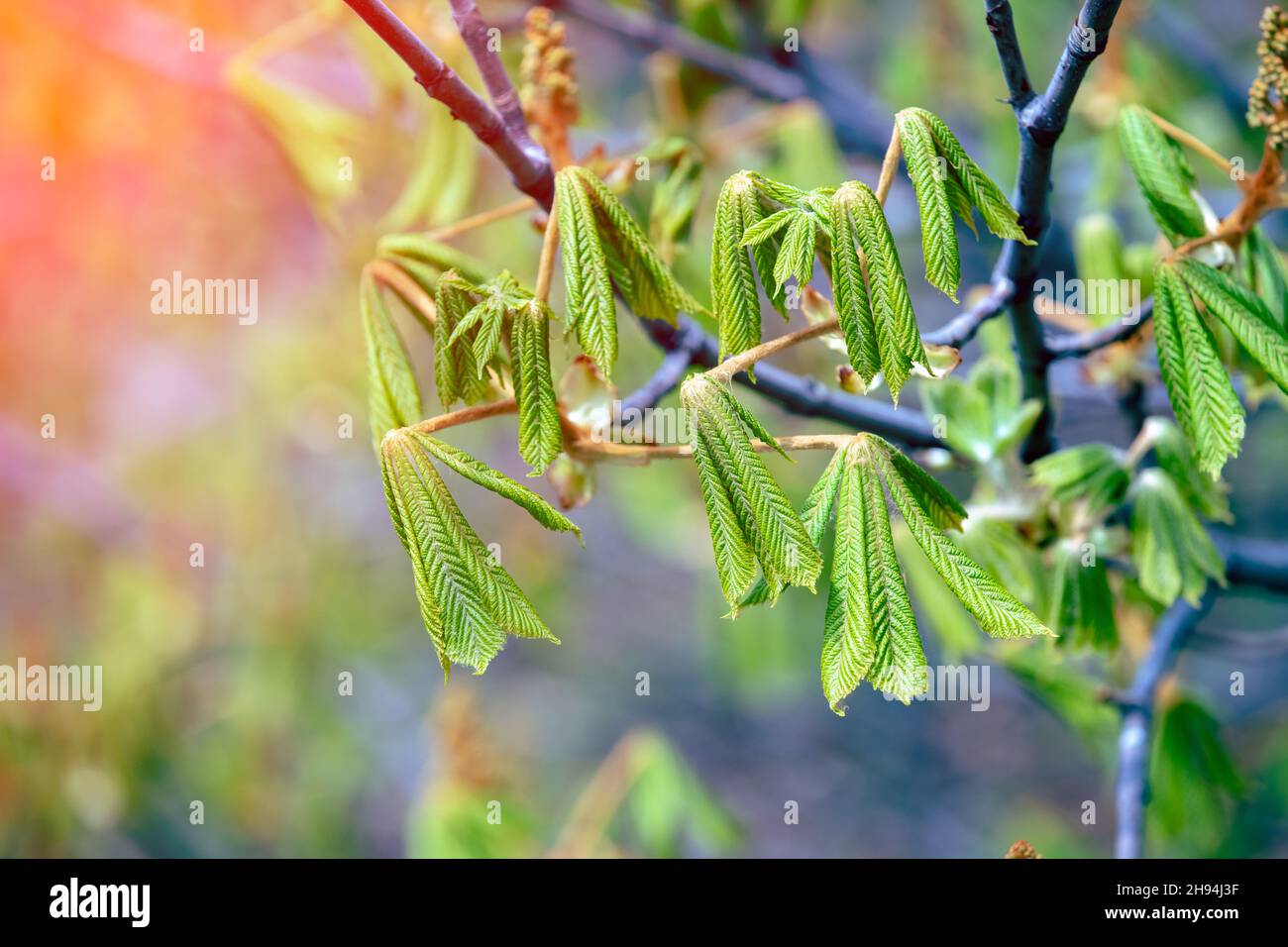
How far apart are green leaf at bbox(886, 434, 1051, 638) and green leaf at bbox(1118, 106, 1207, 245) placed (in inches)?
17.9

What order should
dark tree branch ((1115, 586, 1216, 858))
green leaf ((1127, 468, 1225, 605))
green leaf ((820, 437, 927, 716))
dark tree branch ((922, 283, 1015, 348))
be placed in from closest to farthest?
green leaf ((820, 437, 927, 716)) → dark tree branch ((922, 283, 1015, 348)) → green leaf ((1127, 468, 1225, 605)) → dark tree branch ((1115, 586, 1216, 858))

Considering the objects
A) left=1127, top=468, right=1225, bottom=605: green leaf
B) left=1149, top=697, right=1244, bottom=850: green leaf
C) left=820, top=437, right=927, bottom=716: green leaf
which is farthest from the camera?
left=1149, top=697, right=1244, bottom=850: green leaf

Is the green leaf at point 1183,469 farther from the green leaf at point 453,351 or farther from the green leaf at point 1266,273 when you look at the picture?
the green leaf at point 453,351

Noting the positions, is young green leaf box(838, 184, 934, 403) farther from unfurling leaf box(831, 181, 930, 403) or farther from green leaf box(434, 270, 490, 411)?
green leaf box(434, 270, 490, 411)

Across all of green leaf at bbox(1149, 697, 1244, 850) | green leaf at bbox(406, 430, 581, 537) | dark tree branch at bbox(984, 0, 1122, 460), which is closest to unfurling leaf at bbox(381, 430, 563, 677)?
green leaf at bbox(406, 430, 581, 537)

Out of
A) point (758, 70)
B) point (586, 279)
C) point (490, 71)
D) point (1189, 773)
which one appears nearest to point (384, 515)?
point (758, 70)

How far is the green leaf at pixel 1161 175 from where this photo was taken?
1.03m

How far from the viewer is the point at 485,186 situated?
222cm

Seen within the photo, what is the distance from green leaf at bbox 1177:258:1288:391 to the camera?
94 cm

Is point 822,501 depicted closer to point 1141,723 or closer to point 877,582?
point 877,582

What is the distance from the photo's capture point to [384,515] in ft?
15.5

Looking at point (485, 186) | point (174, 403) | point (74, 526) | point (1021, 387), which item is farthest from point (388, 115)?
point (174, 403)

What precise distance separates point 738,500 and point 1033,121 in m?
0.43

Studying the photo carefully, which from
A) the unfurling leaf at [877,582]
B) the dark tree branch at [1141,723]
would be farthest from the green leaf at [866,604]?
the dark tree branch at [1141,723]
